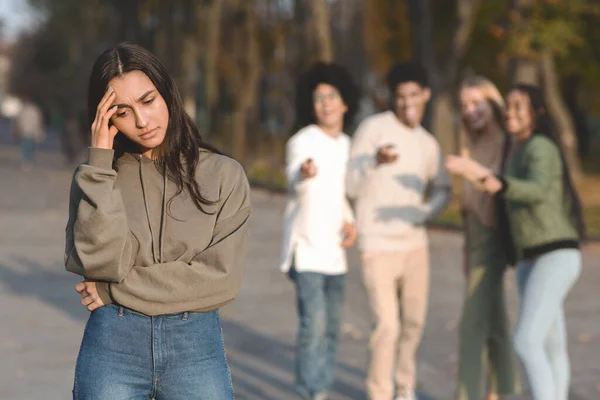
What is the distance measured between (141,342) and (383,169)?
330 centimetres

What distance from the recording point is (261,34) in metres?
39.3

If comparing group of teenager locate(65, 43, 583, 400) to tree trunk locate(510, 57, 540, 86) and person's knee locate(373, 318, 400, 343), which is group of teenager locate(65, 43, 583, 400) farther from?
tree trunk locate(510, 57, 540, 86)

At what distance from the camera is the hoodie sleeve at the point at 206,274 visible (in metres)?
3.13

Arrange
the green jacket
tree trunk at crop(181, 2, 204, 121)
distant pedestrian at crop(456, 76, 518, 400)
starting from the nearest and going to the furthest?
the green jacket → distant pedestrian at crop(456, 76, 518, 400) → tree trunk at crop(181, 2, 204, 121)

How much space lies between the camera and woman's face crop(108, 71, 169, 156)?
10.3 feet

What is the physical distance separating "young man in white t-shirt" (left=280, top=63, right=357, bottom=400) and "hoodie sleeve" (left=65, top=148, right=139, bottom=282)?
10.3 feet

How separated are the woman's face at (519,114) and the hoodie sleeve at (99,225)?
9.84ft

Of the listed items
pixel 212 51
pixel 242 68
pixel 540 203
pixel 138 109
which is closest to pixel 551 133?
pixel 540 203

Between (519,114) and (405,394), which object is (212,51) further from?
(519,114)

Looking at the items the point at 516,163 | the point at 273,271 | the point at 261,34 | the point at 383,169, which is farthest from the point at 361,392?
the point at 261,34

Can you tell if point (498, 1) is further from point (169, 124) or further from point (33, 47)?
point (33, 47)

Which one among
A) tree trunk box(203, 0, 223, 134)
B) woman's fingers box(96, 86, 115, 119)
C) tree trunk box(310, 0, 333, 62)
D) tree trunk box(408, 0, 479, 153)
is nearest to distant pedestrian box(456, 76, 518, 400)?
woman's fingers box(96, 86, 115, 119)

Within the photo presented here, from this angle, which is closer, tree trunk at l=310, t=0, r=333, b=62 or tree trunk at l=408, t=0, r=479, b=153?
tree trunk at l=408, t=0, r=479, b=153

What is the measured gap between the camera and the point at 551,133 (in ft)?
18.5
